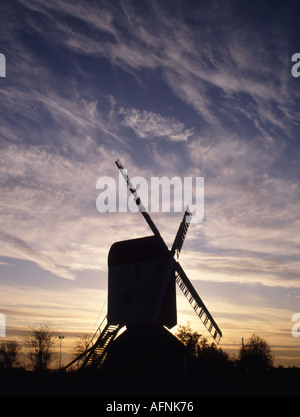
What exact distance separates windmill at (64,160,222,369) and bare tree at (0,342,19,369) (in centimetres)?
5914

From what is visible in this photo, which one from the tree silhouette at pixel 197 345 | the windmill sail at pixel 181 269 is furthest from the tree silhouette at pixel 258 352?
the windmill sail at pixel 181 269

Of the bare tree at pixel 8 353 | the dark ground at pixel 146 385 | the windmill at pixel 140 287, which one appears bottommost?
the bare tree at pixel 8 353

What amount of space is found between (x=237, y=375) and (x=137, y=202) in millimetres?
16561

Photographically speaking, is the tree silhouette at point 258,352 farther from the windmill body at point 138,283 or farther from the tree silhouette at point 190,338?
the windmill body at point 138,283

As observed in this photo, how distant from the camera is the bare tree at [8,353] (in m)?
77.2

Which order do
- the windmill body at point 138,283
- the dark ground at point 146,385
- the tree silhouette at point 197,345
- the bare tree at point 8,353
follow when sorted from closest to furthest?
the dark ground at point 146,385, the windmill body at point 138,283, the tree silhouette at point 197,345, the bare tree at point 8,353

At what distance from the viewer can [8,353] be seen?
7881 cm

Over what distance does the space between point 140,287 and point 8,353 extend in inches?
2619

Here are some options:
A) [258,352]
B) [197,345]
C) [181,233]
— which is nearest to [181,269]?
[181,233]

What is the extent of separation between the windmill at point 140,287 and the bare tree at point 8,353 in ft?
194

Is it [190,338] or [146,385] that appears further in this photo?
[190,338]

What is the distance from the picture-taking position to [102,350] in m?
27.5

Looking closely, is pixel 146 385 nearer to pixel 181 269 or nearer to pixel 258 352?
pixel 181 269
